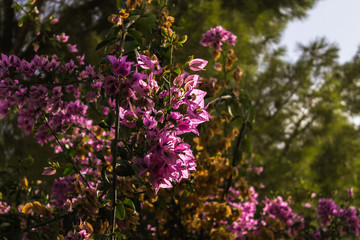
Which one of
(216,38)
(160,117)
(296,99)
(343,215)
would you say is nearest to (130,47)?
(160,117)

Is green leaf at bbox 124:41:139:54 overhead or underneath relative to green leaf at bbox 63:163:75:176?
overhead

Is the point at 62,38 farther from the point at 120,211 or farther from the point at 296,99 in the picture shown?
the point at 296,99

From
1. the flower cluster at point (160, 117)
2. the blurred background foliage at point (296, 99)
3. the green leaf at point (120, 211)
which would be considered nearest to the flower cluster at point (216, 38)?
the flower cluster at point (160, 117)

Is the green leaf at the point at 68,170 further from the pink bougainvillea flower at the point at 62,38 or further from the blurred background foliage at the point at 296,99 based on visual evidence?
the blurred background foliage at the point at 296,99

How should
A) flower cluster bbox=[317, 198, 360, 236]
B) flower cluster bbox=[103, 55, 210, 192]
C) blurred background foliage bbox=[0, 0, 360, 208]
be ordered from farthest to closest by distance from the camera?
blurred background foliage bbox=[0, 0, 360, 208], flower cluster bbox=[317, 198, 360, 236], flower cluster bbox=[103, 55, 210, 192]

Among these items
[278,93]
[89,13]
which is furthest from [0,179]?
[278,93]

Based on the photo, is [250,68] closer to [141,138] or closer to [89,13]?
[89,13]

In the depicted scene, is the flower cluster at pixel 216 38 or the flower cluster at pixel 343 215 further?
the flower cluster at pixel 343 215

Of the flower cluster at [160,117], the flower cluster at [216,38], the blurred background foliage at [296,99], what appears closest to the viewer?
the flower cluster at [160,117]

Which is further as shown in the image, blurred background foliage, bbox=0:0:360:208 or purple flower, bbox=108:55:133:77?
blurred background foliage, bbox=0:0:360:208

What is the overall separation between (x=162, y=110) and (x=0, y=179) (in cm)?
80

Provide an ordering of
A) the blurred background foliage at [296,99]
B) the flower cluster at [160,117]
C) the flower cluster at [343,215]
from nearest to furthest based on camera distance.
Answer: the flower cluster at [160,117], the flower cluster at [343,215], the blurred background foliage at [296,99]

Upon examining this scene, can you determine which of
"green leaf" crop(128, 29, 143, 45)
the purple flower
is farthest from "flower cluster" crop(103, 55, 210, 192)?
"green leaf" crop(128, 29, 143, 45)

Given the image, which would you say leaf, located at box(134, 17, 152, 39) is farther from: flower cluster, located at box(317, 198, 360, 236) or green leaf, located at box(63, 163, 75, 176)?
flower cluster, located at box(317, 198, 360, 236)
